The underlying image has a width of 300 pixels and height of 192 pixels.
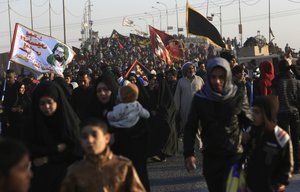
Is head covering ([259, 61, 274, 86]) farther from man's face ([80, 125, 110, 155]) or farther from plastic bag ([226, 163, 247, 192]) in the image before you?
man's face ([80, 125, 110, 155])

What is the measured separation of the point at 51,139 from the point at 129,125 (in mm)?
1027

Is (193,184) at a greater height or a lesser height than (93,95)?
lesser

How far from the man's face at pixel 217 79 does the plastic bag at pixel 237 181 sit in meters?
0.65

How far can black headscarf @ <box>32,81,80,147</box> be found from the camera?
15.8 ft

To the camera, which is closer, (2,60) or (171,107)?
(171,107)

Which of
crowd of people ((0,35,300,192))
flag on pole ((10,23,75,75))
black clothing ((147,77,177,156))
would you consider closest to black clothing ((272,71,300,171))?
black clothing ((147,77,177,156))

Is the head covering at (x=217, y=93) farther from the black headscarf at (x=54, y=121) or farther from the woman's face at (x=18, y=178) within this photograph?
the woman's face at (x=18, y=178)

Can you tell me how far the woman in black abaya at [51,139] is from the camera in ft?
15.7

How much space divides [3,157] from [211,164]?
270 centimetres

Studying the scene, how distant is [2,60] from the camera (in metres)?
32.6

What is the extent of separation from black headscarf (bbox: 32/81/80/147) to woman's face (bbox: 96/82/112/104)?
0.79m

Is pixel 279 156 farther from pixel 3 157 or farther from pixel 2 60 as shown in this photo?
pixel 2 60

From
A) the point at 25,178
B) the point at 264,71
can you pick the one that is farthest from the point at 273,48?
the point at 25,178

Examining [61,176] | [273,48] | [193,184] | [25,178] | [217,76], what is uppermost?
[273,48]
